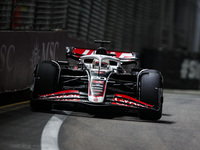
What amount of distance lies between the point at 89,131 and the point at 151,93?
2014 mm

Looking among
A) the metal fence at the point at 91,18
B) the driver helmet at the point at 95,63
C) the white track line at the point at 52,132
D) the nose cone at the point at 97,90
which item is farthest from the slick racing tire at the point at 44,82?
the metal fence at the point at 91,18

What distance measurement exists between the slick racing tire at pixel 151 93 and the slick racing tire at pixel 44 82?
60.4 inches

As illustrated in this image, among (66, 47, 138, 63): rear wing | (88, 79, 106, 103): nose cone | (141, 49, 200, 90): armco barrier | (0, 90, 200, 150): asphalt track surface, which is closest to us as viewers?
(0, 90, 200, 150): asphalt track surface

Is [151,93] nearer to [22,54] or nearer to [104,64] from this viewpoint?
[104,64]

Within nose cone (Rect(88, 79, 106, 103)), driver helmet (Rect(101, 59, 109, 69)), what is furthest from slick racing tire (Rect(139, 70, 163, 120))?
driver helmet (Rect(101, 59, 109, 69))

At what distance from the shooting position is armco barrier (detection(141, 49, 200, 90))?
2648 centimetres

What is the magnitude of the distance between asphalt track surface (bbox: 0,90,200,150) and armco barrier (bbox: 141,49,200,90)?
18065mm

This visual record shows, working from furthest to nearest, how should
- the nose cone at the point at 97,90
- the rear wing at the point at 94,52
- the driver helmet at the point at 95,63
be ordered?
the rear wing at the point at 94,52, the driver helmet at the point at 95,63, the nose cone at the point at 97,90

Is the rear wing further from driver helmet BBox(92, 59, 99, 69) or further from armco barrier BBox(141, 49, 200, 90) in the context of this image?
armco barrier BBox(141, 49, 200, 90)

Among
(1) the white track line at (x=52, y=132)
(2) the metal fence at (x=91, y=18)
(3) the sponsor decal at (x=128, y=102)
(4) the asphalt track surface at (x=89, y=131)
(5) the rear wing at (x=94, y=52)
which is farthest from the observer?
(2) the metal fence at (x=91, y=18)

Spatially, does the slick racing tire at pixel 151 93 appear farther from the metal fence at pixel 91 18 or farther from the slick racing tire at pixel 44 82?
the metal fence at pixel 91 18

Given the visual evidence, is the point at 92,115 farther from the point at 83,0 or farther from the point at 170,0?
the point at 170,0

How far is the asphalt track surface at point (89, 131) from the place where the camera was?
5.19m

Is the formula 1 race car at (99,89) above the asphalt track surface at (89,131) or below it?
above
